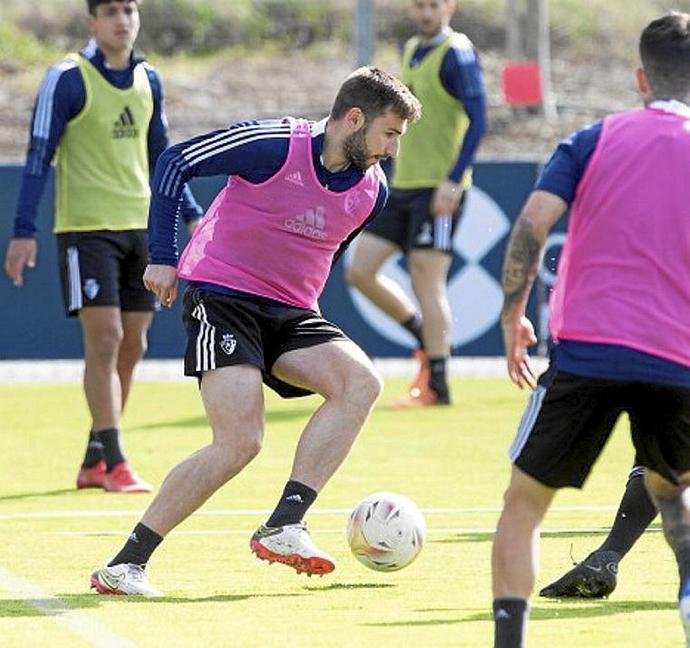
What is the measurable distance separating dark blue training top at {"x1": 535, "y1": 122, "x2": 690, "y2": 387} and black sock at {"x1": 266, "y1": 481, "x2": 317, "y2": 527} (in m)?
1.83

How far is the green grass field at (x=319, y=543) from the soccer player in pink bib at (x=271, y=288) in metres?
0.31

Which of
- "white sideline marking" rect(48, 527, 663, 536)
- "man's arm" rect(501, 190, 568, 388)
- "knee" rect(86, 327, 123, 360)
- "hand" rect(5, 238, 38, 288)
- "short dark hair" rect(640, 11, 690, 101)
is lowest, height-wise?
"white sideline marking" rect(48, 527, 663, 536)

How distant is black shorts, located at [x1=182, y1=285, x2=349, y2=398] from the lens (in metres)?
7.25

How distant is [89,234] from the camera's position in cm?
1020

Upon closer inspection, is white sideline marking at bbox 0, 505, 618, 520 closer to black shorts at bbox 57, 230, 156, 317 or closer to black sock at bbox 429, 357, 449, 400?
black shorts at bbox 57, 230, 156, 317

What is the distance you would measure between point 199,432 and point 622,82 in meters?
13.9

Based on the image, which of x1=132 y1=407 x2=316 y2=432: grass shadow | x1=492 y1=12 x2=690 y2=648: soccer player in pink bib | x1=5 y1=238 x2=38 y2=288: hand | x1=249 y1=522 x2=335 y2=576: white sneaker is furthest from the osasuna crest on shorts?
x1=132 y1=407 x2=316 y2=432: grass shadow

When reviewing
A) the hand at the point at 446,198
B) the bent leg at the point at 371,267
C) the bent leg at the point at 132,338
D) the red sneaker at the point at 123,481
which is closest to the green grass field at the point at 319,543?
the red sneaker at the point at 123,481

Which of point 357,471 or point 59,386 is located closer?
point 357,471

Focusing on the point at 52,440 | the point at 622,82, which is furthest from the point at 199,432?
the point at 622,82

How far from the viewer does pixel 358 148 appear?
735cm

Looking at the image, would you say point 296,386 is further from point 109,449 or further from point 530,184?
point 530,184

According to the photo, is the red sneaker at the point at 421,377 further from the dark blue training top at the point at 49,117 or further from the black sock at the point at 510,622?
the black sock at the point at 510,622

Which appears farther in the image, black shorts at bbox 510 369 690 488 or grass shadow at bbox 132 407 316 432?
grass shadow at bbox 132 407 316 432
